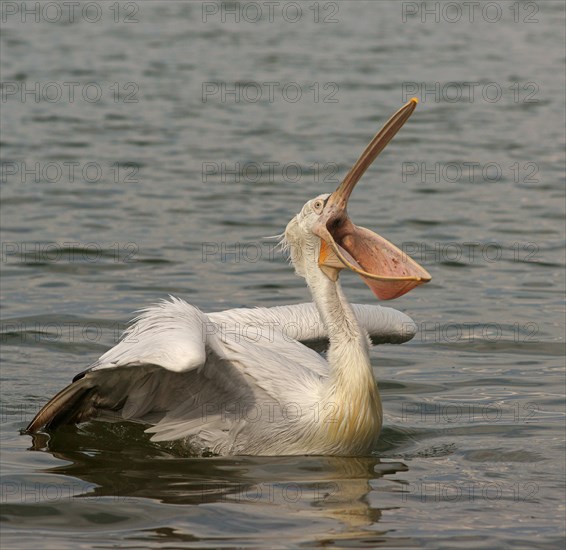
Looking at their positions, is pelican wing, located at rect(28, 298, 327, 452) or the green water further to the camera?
pelican wing, located at rect(28, 298, 327, 452)

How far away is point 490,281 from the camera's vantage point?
9.67 metres

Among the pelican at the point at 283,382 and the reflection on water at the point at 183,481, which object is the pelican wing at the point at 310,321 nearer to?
the pelican at the point at 283,382

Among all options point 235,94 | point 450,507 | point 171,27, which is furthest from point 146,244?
point 171,27

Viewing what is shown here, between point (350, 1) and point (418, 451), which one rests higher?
point (350, 1)

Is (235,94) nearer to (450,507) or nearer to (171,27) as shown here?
(171,27)

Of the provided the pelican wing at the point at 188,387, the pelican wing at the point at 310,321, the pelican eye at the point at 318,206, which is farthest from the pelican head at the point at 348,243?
the pelican wing at the point at 310,321

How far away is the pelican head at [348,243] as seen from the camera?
605cm

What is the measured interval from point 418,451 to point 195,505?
4.53 ft

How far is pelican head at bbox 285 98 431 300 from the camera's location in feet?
19.9

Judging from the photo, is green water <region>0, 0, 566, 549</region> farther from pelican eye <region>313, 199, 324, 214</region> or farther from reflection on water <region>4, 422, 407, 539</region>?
pelican eye <region>313, 199, 324, 214</region>

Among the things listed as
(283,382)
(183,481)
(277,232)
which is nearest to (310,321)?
(283,382)

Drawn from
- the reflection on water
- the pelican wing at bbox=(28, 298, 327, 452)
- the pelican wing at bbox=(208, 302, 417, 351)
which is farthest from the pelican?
the pelican wing at bbox=(208, 302, 417, 351)

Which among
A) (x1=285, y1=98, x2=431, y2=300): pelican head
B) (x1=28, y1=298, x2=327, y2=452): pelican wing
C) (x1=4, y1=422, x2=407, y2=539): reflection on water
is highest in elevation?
(x1=285, y1=98, x2=431, y2=300): pelican head

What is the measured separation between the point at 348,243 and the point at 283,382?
2.48ft
